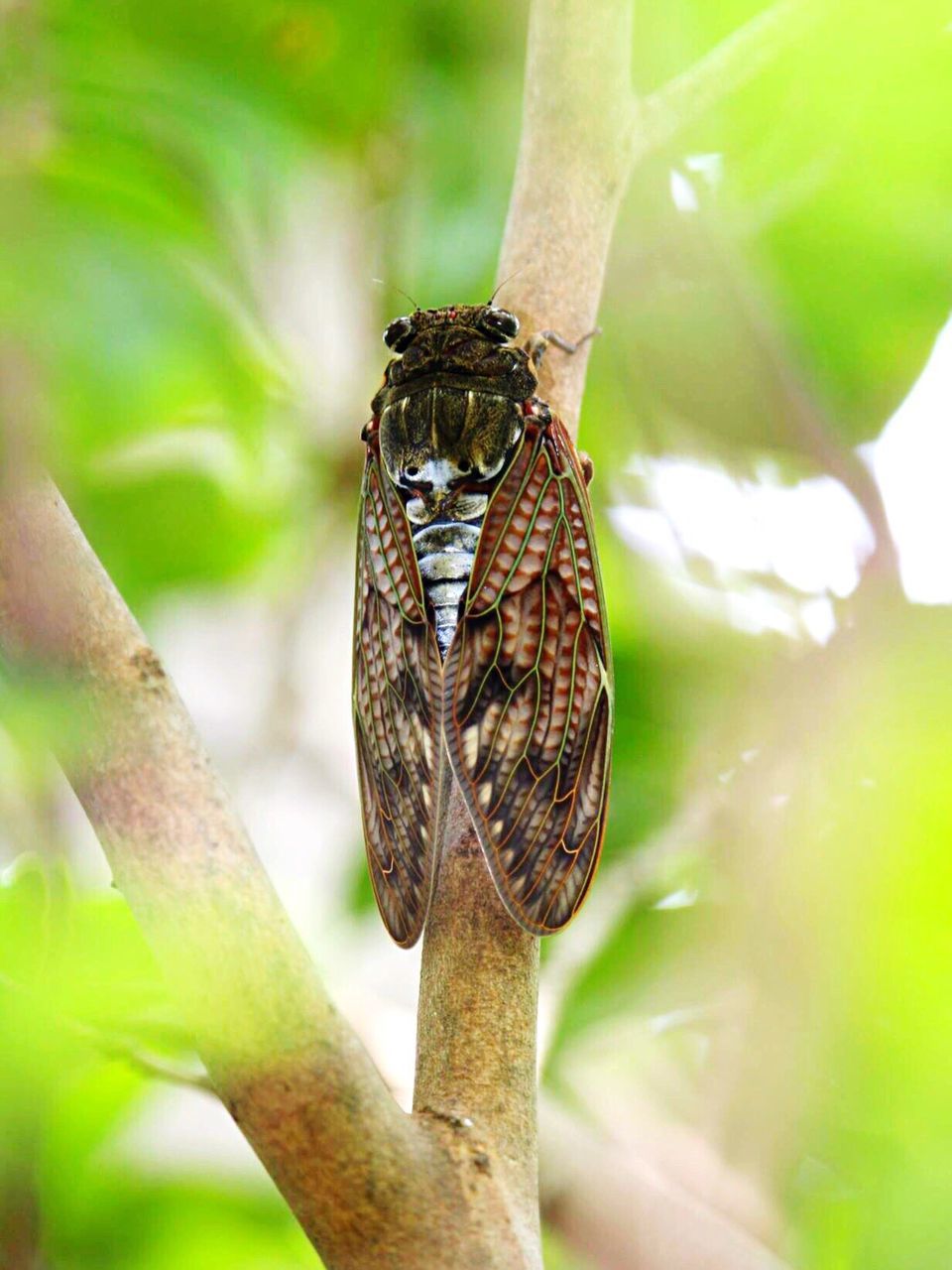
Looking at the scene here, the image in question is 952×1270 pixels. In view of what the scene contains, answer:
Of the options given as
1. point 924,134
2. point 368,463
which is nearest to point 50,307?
point 924,134

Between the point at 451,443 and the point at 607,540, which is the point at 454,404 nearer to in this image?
the point at 451,443

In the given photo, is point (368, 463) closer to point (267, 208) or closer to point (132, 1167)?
point (267, 208)

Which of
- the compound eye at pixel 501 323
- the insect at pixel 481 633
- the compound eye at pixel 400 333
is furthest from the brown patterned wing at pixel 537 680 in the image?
the compound eye at pixel 400 333

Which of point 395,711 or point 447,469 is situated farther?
point 447,469

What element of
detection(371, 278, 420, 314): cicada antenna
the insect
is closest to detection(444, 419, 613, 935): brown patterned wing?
the insect

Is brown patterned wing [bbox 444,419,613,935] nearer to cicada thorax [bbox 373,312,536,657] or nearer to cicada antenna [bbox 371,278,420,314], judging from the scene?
cicada thorax [bbox 373,312,536,657]

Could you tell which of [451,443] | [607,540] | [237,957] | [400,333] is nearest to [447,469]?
[451,443]
